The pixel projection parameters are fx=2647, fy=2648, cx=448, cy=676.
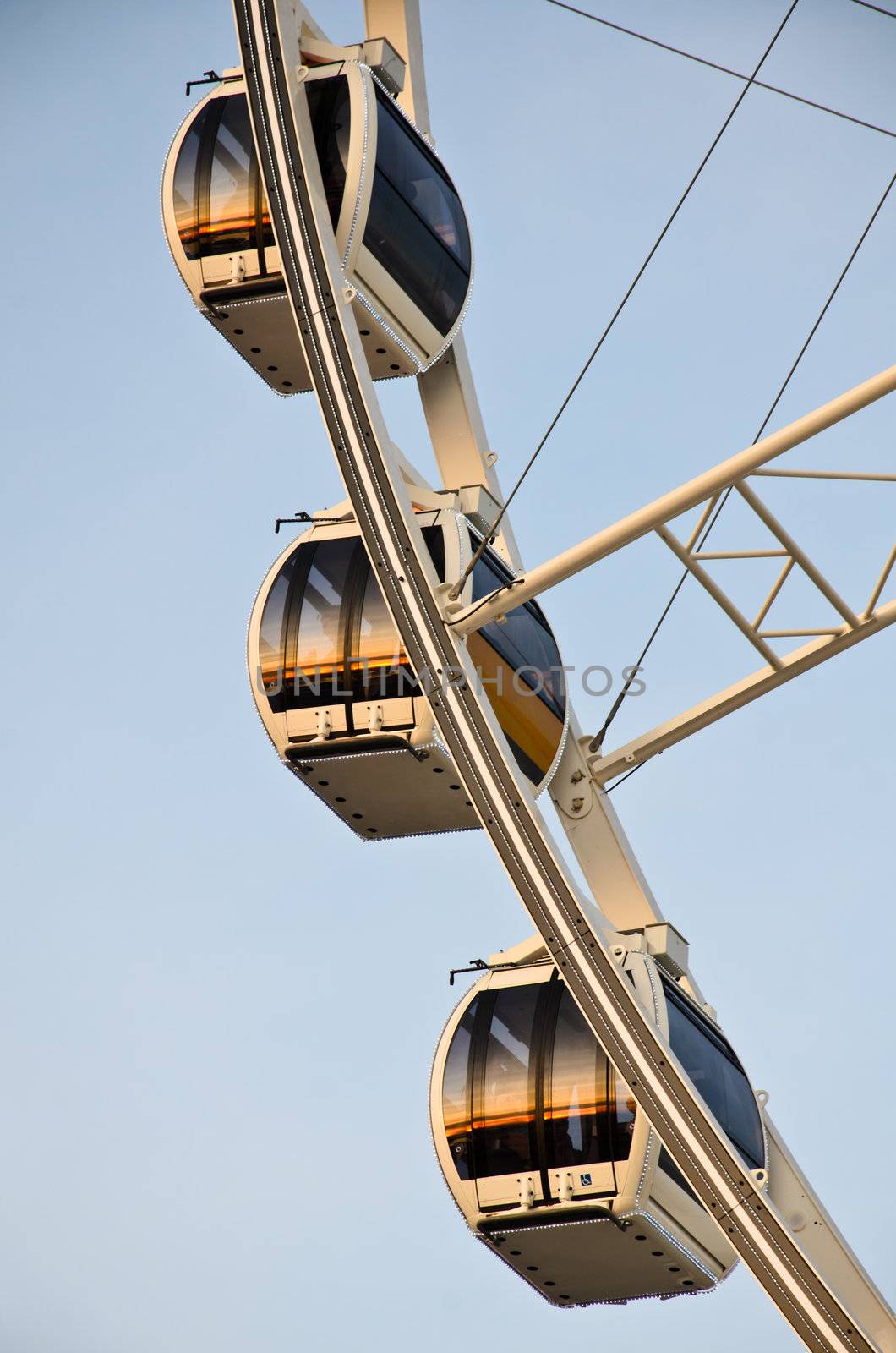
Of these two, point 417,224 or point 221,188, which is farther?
point 221,188

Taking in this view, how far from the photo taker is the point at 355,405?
650 inches

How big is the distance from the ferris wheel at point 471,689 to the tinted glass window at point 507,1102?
19mm

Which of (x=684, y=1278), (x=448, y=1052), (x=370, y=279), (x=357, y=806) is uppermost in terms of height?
(x=370, y=279)

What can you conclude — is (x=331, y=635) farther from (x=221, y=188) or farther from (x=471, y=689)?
(x=221, y=188)

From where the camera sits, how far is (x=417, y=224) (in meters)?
17.7

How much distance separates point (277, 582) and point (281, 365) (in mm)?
1677

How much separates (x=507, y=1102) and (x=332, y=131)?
21.2 feet

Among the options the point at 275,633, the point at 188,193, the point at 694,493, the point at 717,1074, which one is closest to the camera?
the point at 694,493

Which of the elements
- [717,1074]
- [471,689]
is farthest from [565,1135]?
[471,689]

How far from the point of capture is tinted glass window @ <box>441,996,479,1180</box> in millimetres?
17469

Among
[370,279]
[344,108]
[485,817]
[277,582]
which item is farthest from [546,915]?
[344,108]

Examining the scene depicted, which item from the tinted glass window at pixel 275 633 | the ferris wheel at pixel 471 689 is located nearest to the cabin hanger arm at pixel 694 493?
the ferris wheel at pixel 471 689

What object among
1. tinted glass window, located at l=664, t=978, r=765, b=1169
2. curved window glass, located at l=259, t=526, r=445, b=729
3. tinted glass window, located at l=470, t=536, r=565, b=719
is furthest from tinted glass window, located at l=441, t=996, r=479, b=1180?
curved window glass, located at l=259, t=526, r=445, b=729

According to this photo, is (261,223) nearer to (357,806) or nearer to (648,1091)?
(357,806)
